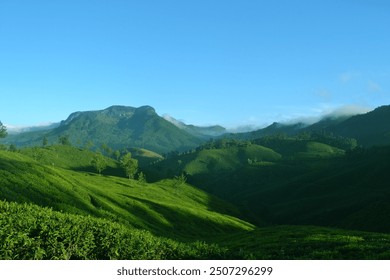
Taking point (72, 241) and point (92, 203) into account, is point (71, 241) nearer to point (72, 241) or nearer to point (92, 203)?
point (72, 241)

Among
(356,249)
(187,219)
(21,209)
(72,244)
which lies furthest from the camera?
(187,219)

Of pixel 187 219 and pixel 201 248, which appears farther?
pixel 187 219

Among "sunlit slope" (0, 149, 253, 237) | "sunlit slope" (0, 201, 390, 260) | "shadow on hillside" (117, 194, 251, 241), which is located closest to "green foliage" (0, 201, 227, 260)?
"sunlit slope" (0, 201, 390, 260)

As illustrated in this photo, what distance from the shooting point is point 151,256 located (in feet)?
96.9

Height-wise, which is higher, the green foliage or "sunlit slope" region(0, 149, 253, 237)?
the green foliage

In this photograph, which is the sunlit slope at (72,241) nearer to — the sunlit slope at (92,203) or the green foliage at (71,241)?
the green foliage at (71,241)

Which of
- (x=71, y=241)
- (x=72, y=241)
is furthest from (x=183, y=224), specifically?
(x=71, y=241)

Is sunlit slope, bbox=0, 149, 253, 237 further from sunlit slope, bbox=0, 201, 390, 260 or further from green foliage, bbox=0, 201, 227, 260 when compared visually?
green foliage, bbox=0, 201, 227, 260

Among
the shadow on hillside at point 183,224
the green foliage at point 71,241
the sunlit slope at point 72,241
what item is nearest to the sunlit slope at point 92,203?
the shadow on hillside at point 183,224

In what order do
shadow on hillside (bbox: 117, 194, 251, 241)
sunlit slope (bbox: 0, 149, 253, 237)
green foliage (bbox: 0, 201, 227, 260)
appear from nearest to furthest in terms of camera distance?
green foliage (bbox: 0, 201, 227, 260) → sunlit slope (bbox: 0, 149, 253, 237) → shadow on hillside (bbox: 117, 194, 251, 241)

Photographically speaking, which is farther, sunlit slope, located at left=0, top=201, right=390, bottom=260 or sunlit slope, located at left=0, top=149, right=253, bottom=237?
sunlit slope, located at left=0, top=149, right=253, bottom=237
